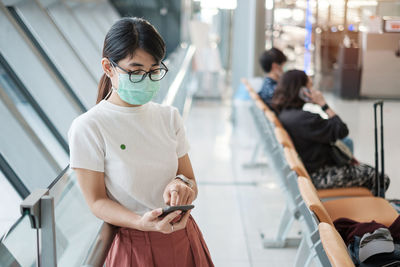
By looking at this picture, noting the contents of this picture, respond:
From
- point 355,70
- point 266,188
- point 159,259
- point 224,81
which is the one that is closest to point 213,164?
point 266,188

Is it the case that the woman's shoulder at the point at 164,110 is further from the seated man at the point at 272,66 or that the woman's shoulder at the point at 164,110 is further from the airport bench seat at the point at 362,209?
the seated man at the point at 272,66

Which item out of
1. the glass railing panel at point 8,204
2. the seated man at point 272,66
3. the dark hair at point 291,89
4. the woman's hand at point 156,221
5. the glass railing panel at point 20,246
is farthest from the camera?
the seated man at point 272,66

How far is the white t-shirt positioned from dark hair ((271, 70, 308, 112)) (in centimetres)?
276

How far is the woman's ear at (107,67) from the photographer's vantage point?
1553 mm

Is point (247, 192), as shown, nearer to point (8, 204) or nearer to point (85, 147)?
point (8, 204)

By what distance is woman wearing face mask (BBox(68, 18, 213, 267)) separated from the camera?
1.46 meters

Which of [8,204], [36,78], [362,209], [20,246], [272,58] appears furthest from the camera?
[272,58]

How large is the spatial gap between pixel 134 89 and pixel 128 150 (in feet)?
0.62

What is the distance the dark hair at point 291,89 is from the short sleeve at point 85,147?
2.97 meters

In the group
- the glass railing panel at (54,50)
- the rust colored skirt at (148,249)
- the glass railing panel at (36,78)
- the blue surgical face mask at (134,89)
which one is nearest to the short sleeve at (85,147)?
the blue surgical face mask at (134,89)

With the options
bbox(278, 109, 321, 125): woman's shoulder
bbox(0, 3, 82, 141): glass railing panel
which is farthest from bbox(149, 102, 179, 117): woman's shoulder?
bbox(278, 109, 321, 125): woman's shoulder

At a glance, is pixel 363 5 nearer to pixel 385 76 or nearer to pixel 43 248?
pixel 385 76

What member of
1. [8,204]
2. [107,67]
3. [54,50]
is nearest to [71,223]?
[107,67]

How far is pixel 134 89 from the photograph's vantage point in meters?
1.53
